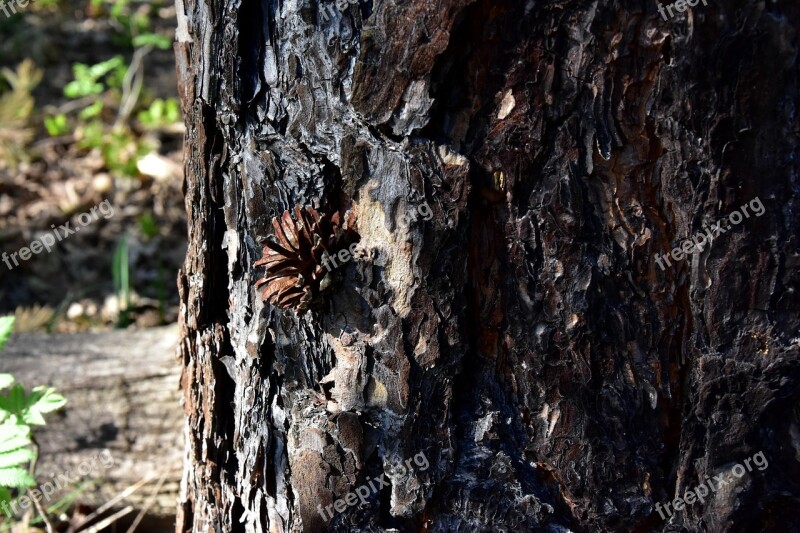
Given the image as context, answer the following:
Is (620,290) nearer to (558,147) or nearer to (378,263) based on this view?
(558,147)

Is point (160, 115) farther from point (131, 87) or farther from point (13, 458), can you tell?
point (13, 458)

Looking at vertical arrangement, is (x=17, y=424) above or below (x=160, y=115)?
below

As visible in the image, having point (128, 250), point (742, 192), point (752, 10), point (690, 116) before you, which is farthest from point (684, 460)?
point (128, 250)

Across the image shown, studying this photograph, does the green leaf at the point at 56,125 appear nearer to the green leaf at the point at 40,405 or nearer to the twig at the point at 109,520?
the twig at the point at 109,520

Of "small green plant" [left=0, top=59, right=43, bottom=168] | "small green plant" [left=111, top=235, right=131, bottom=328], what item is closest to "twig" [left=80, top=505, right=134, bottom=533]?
"small green plant" [left=111, top=235, right=131, bottom=328]

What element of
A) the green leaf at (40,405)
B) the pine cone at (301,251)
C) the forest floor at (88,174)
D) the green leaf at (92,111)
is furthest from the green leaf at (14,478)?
the green leaf at (92,111)

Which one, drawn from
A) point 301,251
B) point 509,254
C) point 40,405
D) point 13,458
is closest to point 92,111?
point 40,405

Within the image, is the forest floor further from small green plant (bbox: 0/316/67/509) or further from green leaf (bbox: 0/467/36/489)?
green leaf (bbox: 0/467/36/489)
